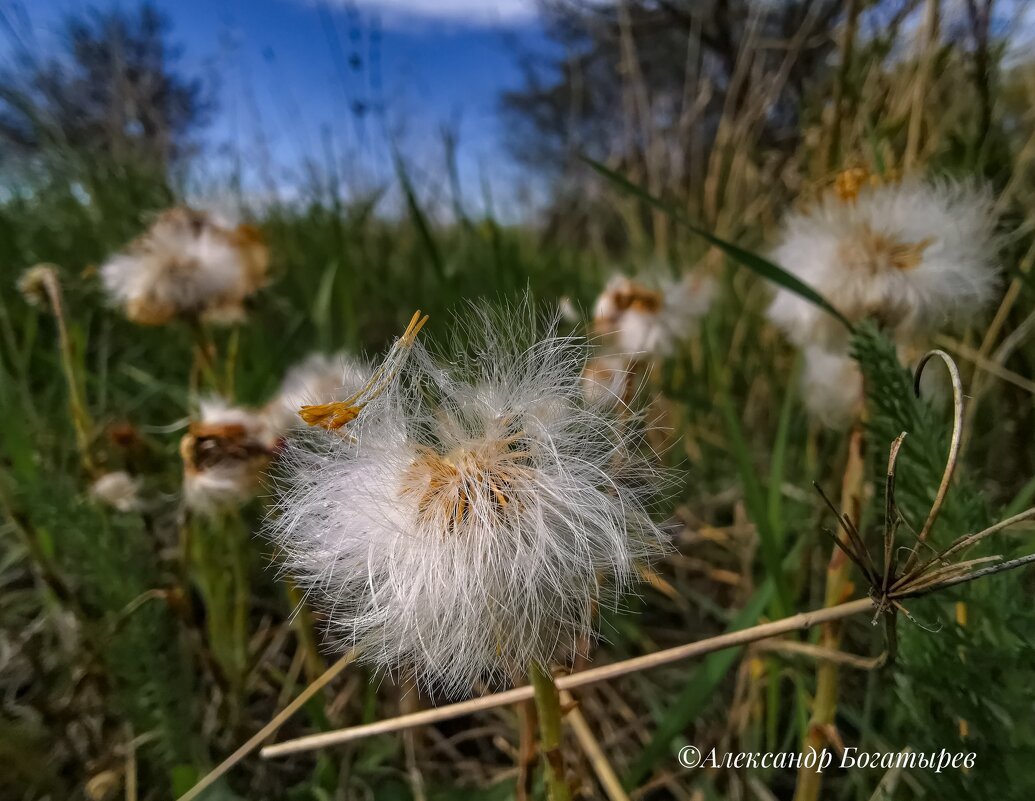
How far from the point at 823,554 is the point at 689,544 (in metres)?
0.27

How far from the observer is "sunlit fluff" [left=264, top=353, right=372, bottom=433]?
0.57m

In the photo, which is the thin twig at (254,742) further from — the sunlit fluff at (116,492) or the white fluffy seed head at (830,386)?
the white fluffy seed head at (830,386)

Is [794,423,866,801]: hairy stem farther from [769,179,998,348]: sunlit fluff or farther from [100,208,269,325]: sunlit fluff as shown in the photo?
[100,208,269,325]: sunlit fluff

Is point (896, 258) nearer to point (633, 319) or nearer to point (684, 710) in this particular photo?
point (633, 319)

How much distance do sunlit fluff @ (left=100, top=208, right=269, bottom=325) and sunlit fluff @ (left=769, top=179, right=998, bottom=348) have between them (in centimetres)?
81

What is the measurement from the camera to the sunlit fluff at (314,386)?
1.86 feet

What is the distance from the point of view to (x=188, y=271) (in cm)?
101

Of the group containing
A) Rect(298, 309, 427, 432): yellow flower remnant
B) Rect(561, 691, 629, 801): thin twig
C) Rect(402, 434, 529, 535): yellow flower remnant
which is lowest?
Rect(561, 691, 629, 801): thin twig

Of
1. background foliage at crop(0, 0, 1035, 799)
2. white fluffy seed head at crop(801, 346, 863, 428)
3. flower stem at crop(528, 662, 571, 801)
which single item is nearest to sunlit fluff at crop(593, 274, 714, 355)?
background foliage at crop(0, 0, 1035, 799)

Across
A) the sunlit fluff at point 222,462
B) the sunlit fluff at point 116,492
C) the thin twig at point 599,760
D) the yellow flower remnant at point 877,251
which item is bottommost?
the thin twig at point 599,760

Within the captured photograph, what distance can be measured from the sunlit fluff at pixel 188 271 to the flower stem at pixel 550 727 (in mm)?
783

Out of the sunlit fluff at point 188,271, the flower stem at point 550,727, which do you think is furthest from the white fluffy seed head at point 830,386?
the sunlit fluff at point 188,271

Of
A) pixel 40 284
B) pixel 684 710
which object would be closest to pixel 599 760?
pixel 684 710

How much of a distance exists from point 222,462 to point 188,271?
40cm
